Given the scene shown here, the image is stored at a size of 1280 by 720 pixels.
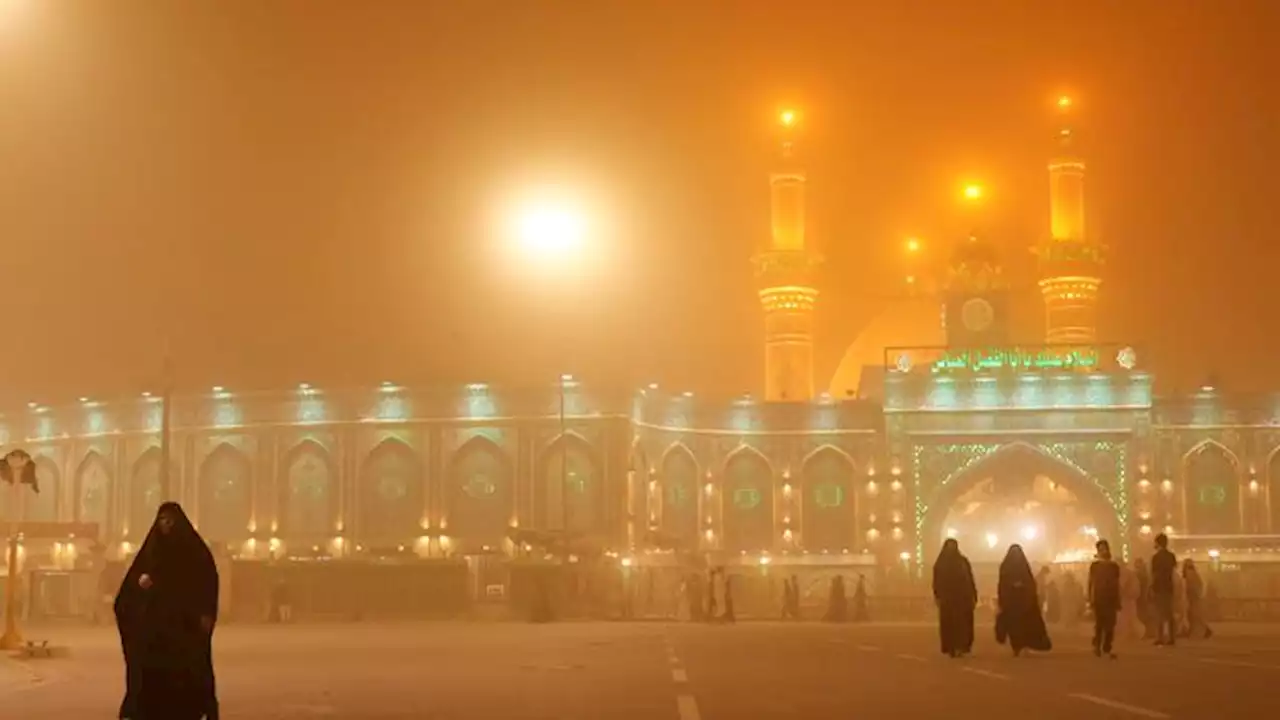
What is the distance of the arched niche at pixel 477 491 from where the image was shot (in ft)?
189

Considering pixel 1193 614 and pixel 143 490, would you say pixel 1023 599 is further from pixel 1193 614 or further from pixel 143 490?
pixel 143 490

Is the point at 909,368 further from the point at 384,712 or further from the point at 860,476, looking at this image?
the point at 384,712

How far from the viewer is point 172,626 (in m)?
11.9

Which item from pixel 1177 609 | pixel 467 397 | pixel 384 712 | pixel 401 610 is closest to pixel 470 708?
pixel 384 712

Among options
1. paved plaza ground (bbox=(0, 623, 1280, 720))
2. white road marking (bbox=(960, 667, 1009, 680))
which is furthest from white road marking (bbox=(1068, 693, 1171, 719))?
white road marking (bbox=(960, 667, 1009, 680))

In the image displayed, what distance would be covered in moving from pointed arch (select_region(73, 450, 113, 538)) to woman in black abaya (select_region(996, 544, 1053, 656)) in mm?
42709

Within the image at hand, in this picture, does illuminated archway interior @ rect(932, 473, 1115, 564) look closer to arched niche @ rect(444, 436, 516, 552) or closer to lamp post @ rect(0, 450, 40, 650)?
arched niche @ rect(444, 436, 516, 552)

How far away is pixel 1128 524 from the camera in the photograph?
60.3 m

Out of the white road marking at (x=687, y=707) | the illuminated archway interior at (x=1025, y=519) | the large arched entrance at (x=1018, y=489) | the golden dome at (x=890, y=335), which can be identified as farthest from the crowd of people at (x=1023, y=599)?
the golden dome at (x=890, y=335)

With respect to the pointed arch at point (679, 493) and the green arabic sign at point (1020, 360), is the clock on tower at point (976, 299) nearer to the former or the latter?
the green arabic sign at point (1020, 360)

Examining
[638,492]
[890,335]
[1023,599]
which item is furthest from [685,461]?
[1023,599]

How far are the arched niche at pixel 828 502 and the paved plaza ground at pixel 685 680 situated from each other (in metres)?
32.1

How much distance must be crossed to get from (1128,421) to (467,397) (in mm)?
21808

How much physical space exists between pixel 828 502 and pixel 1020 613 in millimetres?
39549
